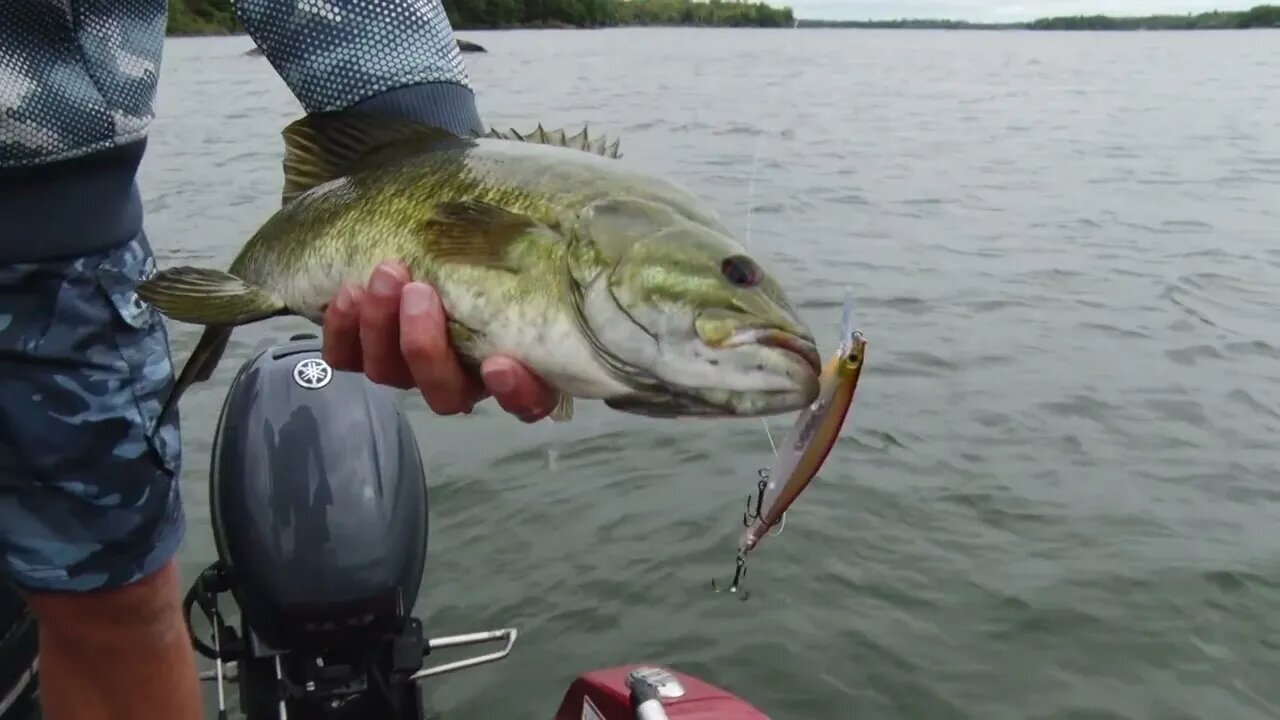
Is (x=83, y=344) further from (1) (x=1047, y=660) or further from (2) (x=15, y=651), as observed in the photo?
(1) (x=1047, y=660)

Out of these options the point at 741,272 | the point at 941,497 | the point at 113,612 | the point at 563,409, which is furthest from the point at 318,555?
the point at 941,497

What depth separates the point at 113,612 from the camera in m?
2.67

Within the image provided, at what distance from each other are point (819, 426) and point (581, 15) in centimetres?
8625

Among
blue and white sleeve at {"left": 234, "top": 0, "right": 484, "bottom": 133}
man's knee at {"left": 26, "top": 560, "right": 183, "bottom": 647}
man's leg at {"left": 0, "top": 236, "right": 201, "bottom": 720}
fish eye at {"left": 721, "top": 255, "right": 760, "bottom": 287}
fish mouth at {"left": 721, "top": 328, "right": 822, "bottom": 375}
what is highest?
blue and white sleeve at {"left": 234, "top": 0, "right": 484, "bottom": 133}

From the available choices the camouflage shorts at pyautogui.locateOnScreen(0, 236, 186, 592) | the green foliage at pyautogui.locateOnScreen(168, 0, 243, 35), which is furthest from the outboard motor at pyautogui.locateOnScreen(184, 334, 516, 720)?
A: the green foliage at pyautogui.locateOnScreen(168, 0, 243, 35)

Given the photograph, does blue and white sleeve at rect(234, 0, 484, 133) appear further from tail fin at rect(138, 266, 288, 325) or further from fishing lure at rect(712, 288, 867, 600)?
fishing lure at rect(712, 288, 867, 600)

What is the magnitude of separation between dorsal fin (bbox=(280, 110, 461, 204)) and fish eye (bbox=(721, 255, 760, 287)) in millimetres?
647

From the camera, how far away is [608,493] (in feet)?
21.5

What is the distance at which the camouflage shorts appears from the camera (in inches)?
94.6

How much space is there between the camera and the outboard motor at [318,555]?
3059 millimetres

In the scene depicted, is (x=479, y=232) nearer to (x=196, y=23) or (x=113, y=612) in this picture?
(x=113, y=612)

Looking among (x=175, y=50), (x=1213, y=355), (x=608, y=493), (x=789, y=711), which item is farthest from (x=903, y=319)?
(x=175, y=50)

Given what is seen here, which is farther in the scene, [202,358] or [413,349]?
[202,358]

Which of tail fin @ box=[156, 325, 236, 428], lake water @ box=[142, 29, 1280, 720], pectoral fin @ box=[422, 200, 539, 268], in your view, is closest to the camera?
pectoral fin @ box=[422, 200, 539, 268]
